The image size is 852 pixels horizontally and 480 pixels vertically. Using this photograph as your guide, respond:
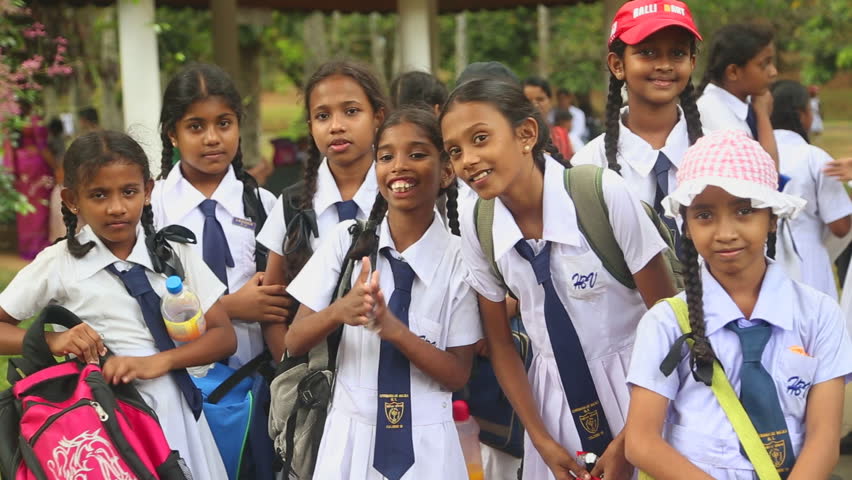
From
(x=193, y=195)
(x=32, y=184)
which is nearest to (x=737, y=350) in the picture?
(x=193, y=195)

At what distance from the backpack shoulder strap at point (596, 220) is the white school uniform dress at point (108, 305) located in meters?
1.30

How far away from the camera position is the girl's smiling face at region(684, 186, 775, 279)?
8.14 ft

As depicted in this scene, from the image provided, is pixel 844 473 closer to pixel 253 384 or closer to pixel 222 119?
pixel 253 384

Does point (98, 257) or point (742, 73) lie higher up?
point (742, 73)

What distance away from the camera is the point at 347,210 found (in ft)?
11.2

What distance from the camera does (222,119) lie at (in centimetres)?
380

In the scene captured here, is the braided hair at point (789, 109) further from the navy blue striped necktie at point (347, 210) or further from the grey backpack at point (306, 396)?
the grey backpack at point (306, 396)

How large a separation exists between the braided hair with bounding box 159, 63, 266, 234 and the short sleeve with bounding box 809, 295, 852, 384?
203 cm

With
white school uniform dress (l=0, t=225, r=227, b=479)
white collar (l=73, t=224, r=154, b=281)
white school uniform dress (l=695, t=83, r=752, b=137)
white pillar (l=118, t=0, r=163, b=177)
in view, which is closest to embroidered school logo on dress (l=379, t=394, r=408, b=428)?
white school uniform dress (l=0, t=225, r=227, b=479)

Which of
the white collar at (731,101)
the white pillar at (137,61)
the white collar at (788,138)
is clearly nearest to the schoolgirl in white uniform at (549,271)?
the white collar at (731,101)

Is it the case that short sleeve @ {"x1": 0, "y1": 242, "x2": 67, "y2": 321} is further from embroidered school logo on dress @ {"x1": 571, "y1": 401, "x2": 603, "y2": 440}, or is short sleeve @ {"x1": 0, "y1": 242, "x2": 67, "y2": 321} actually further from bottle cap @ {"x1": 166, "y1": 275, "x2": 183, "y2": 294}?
embroidered school logo on dress @ {"x1": 571, "y1": 401, "x2": 603, "y2": 440}

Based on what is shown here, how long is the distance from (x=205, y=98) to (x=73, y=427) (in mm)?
1479

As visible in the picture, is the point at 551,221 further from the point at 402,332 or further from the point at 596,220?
the point at 402,332

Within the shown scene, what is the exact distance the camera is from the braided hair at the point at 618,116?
11.0 ft
